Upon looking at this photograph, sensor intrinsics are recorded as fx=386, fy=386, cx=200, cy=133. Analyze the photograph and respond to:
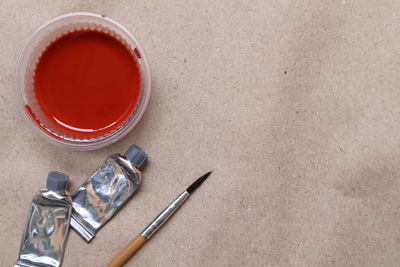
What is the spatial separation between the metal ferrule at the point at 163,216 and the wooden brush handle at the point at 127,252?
0.01 metres

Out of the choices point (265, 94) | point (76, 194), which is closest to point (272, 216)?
point (265, 94)

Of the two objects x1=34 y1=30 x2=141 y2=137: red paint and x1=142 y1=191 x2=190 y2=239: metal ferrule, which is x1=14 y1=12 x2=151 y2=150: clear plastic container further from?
x1=142 y1=191 x2=190 y2=239: metal ferrule

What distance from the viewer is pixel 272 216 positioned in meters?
0.65

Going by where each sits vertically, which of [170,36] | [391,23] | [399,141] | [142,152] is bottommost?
[399,141]

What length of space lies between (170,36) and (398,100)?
40 centimetres

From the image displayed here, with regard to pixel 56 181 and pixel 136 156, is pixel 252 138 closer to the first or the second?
pixel 136 156

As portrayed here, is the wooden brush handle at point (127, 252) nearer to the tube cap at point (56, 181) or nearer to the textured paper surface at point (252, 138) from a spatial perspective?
the textured paper surface at point (252, 138)

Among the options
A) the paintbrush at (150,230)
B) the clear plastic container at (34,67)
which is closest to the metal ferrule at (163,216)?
the paintbrush at (150,230)

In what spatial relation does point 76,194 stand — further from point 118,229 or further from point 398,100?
point 398,100

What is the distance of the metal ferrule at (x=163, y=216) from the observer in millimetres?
629

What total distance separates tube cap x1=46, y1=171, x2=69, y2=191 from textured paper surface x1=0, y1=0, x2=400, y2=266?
0.02 m

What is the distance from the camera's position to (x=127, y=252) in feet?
2.05

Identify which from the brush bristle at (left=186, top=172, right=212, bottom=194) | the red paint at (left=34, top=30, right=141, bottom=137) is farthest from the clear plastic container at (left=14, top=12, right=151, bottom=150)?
the brush bristle at (left=186, top=172, right=212, bottom=194)

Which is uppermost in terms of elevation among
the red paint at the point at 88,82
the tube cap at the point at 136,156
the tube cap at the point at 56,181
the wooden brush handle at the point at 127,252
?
the red paint at the point at 88,82
